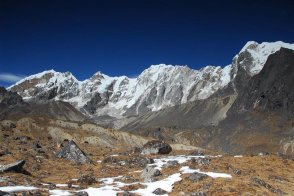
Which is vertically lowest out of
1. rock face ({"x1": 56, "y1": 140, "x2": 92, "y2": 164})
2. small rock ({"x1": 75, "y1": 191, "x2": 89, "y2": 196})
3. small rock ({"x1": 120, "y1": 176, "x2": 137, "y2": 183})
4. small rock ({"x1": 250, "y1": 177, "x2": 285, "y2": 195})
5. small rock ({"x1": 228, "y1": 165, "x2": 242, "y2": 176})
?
small rock ({"x1": 250, "y1": 177, "x2": 285, "y2": 195})

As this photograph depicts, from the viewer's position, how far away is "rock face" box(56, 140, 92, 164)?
5791 centimetres

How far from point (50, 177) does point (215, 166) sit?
60.3ft

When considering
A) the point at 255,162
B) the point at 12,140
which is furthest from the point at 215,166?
the point at 12,140

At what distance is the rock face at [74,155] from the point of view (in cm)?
5791

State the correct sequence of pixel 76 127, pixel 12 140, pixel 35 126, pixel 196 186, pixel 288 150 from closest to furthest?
pixel 196 186 < pixel 12 140 < pixel 35 126 < pixel 76 127 < pixel 288 150

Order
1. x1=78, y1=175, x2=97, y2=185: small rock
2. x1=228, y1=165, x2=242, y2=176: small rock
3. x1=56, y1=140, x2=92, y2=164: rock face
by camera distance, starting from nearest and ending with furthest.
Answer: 1. x1=78, y1=175, x2=97, y2=185: small rock
2. x1=228, y1=165, x2=242, y2=176: small rock
3. x1=56, y1=140, x2=92, y2=164: rock face

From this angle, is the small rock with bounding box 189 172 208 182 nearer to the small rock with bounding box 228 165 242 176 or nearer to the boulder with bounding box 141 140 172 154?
the small rock with bounding box 228 165 242 176

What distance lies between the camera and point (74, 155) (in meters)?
59.3

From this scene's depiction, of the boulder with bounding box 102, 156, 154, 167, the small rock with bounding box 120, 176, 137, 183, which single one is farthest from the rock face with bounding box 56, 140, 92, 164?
the small rock with bounding box 120, 176, 137, 183

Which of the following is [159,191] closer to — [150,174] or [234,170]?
[150,174]

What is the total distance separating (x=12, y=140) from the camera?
253ft

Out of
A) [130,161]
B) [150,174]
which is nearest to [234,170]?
[150,174]

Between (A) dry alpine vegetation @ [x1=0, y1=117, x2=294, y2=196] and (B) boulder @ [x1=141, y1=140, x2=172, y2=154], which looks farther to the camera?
(B) boulder @ [x1=141, y1=140, x2=172, y2=154]

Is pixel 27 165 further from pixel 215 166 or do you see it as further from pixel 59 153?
pixel 215 166
